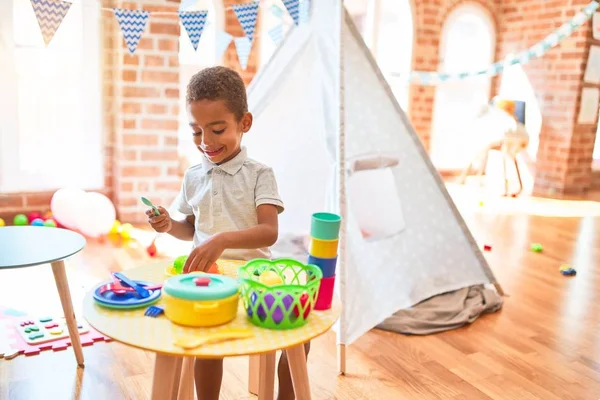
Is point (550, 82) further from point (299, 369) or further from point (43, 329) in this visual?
point (299, 369)

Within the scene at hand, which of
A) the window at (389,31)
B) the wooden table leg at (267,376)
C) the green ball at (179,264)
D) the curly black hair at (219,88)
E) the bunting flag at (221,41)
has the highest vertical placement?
the window at (389,31)

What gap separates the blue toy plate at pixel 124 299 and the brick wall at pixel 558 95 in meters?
4.81

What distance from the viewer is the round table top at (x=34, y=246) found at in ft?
4.65

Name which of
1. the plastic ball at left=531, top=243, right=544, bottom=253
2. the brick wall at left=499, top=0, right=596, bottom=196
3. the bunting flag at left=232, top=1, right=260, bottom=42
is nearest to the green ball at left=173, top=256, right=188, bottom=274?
the bunting flag at left=232, top=1, right=260, bottom=42

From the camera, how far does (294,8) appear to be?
207 cm

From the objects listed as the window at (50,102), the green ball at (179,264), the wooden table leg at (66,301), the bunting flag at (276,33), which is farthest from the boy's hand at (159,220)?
the window at (50,102)

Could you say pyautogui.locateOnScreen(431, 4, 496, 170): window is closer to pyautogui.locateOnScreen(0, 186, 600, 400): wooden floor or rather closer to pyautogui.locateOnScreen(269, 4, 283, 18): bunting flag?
pyautogui.locateOnScreen(269, 4, 283, 18): bunting flag

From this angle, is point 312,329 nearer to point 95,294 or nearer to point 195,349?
point 195,349

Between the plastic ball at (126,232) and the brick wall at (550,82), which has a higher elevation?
the brick wall at (550,82)

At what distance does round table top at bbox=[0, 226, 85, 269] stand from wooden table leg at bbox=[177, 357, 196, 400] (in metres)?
0.54

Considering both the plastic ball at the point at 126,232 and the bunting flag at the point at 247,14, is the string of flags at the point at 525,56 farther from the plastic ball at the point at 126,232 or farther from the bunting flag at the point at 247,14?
the plastic ball at the point at 126,232

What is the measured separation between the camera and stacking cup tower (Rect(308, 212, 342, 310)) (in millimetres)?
963

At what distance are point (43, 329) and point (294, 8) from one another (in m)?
1.41

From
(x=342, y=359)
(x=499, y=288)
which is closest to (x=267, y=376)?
(x=342, y=359)
